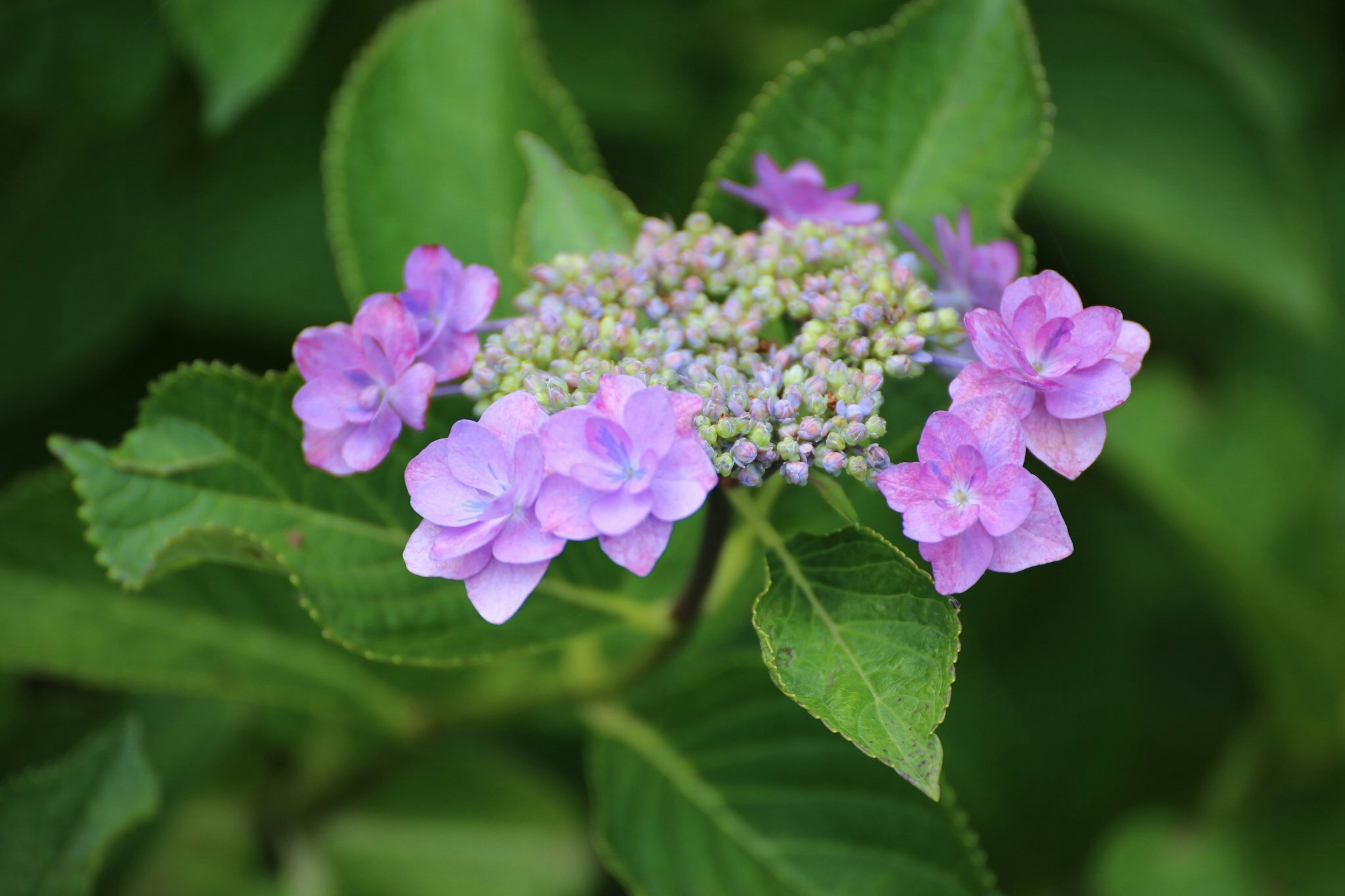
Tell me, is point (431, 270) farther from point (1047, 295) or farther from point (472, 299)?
point (1047, 295)

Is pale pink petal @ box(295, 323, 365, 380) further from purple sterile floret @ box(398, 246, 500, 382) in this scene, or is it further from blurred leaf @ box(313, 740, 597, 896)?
blurred leaf @ box(313, 740, 597, 896)

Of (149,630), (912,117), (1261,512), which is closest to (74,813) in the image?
(149,630)

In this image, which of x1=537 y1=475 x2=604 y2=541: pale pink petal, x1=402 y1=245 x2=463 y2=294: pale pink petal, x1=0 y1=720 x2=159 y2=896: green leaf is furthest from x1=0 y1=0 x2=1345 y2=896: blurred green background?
x1=537 y1=475 x2=604 y2=541: pale pink petal

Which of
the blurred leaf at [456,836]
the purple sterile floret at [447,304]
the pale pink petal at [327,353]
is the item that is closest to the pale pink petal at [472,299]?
the purple sterile floret at [447,304]

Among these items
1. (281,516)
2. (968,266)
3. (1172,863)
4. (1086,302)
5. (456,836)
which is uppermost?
(968,266)

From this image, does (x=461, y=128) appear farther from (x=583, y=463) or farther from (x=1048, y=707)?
(x=1048, y=707)

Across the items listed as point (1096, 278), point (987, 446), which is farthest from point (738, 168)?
point (1096, 278)
